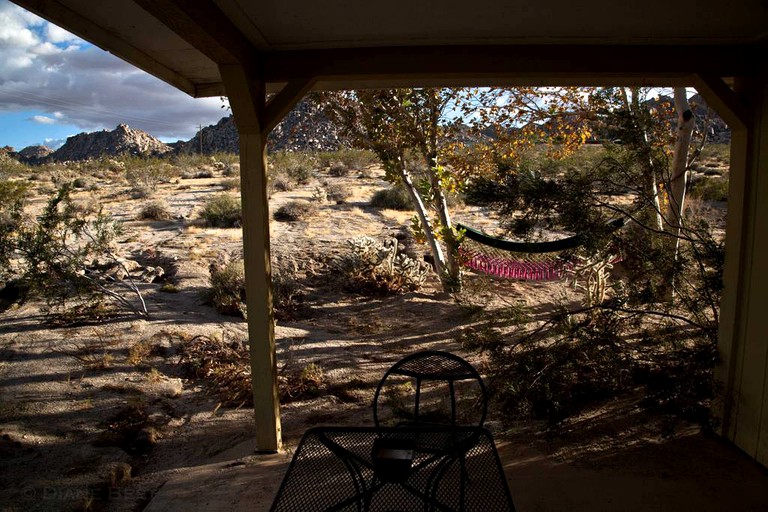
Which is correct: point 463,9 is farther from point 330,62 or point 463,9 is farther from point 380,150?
point 380,150

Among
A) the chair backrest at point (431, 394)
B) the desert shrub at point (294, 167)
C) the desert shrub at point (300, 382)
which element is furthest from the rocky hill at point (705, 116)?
the desert shrub at point (294, 167)

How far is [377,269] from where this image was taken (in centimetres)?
759

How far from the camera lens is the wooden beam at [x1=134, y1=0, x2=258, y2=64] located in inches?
72.0

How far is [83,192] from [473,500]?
570 inches

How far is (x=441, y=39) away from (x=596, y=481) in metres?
2.56

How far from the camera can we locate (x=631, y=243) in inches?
136

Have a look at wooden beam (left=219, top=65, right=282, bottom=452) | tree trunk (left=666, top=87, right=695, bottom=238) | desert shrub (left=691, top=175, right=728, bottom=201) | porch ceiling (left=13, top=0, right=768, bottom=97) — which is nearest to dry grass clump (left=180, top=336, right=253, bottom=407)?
wooden beam (left=219, top=65, right=282, bottom=452)

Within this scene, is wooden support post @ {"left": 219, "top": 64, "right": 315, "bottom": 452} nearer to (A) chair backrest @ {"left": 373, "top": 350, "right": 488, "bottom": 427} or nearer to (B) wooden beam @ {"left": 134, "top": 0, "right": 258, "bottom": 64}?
(B) wooden beam @ {"left": 134, "top": 0, "right": 258, "bottom": 64}

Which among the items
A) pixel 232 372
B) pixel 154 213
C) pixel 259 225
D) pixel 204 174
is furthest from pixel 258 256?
pixel 204 174

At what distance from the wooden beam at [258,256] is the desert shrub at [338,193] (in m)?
9.10

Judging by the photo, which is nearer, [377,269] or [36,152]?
[377,269]

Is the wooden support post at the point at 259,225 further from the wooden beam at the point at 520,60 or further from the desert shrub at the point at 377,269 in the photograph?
the desert shrub at the point at 377,269

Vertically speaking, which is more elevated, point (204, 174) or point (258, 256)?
point (204, 174)

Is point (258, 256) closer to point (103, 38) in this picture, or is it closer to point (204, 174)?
point (103, 38)
